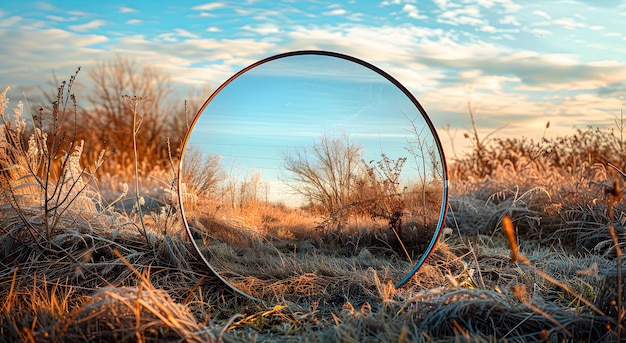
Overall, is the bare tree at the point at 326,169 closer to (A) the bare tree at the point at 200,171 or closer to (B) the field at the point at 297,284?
(B) the field at the point at 297,284

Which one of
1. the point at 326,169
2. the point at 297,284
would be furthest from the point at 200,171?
the point at 297,284

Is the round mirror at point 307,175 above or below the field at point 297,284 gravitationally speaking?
above

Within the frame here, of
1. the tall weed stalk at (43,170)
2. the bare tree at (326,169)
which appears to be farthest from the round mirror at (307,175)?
the tall weed stalk at (43,170)

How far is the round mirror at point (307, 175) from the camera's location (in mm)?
3041

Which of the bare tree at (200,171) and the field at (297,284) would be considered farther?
the bare tree at (200,171)

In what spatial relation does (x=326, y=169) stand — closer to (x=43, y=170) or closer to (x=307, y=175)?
(x=307, y=175)

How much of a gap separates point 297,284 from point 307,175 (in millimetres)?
630

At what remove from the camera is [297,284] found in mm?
3080

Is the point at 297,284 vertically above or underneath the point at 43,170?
underneath

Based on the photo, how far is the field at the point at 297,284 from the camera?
7.14 feet

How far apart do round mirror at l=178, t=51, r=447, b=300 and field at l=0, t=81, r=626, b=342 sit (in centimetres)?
8

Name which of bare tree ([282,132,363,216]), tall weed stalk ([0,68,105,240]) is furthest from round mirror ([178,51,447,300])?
tall weed stalk ([0,68,105,240])

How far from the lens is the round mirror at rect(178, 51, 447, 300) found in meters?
3.04

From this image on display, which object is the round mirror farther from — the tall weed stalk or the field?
the tall weed stalk
